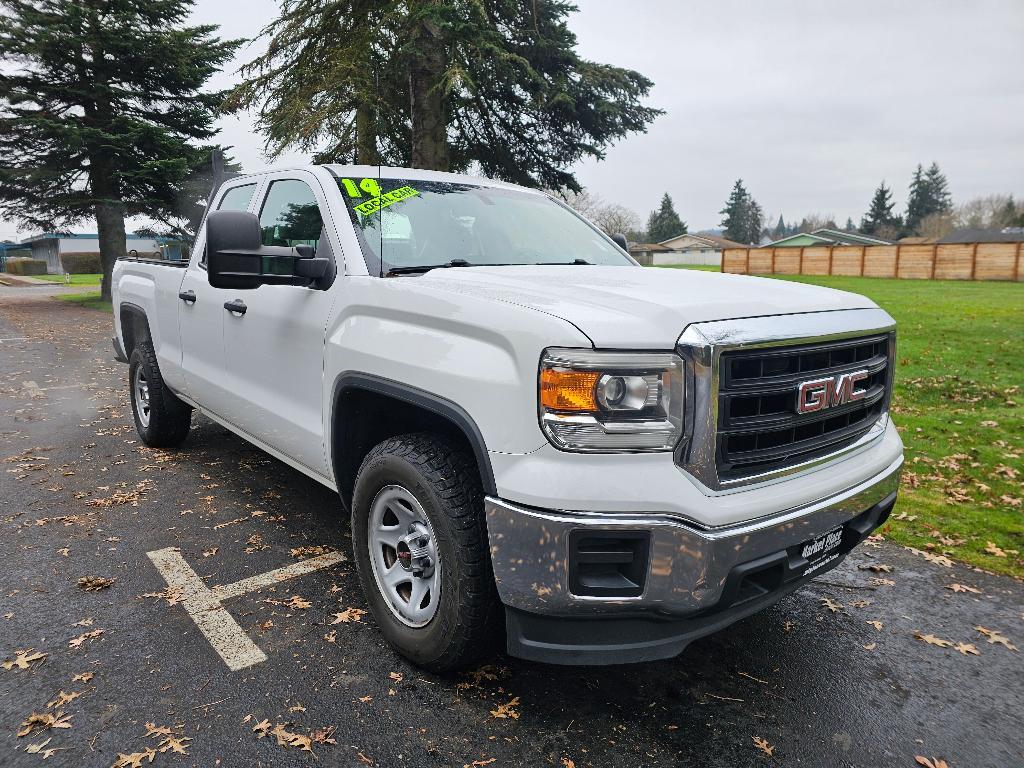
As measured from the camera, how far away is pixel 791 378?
94.2 inches

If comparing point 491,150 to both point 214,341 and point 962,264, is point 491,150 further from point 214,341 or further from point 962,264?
point 962,264

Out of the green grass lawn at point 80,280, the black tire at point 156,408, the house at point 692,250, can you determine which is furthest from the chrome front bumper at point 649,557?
the house at point 692,250

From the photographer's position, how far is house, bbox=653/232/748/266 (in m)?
74.8

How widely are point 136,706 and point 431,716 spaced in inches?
42.0

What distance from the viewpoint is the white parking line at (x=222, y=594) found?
296 cm

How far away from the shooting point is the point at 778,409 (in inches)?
93.8

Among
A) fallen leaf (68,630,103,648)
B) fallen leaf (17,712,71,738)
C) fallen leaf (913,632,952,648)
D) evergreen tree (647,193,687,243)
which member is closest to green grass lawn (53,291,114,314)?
fallen leaf (68,630,103,648)

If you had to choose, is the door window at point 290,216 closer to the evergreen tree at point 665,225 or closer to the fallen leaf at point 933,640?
the fallen leaf at point 933,640

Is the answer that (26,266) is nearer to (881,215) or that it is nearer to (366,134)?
(366,134)

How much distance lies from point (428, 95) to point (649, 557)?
1189 centimetres

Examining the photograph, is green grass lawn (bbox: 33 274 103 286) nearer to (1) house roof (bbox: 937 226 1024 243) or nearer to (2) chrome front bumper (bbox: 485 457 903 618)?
(2) chrome front bumper (bbox: 485 457 903 618)

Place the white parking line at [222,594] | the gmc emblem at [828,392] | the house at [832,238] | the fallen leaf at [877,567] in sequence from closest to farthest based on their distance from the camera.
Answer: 1. the gmc emblem at [828,392]
2. the white parking line at [222,594]
3. the fallen leaf at [877,567]
4. the house at [832,238]

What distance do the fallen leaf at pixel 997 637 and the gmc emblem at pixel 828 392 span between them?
1422 millimetres

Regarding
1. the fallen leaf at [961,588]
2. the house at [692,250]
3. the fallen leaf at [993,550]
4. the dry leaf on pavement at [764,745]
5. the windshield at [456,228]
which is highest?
the house at [692,250]
